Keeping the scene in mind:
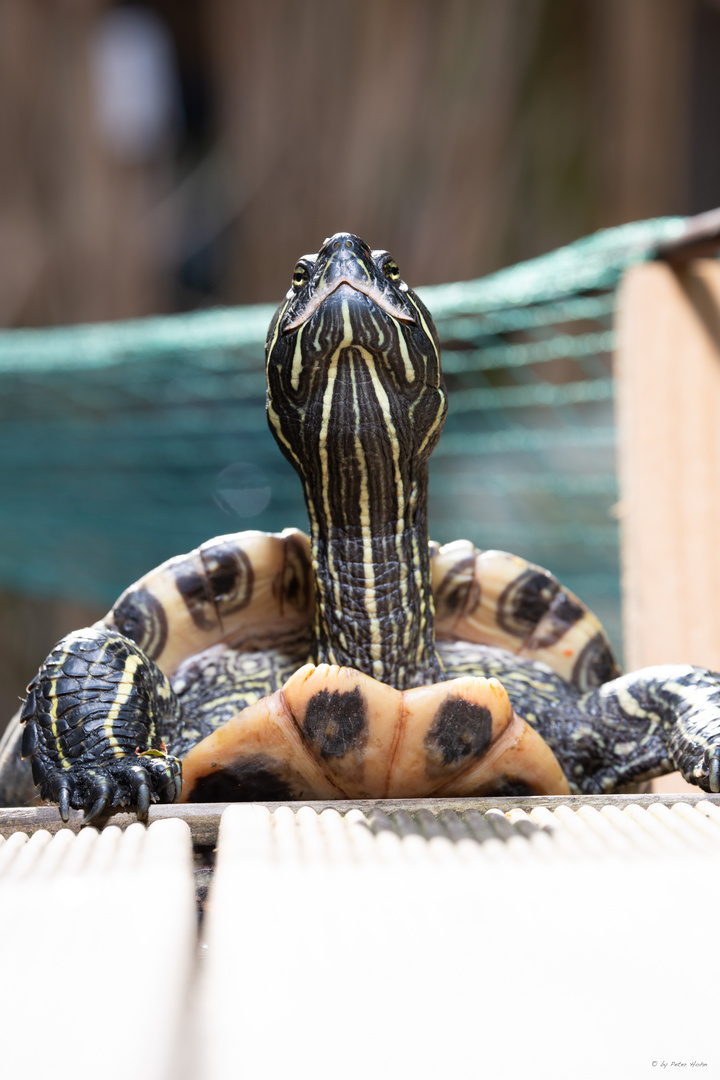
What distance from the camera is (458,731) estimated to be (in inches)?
45.3

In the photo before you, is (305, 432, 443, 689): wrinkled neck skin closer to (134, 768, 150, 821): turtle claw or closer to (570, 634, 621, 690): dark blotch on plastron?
(570, 634, 621, 690): dark blotch on plastron

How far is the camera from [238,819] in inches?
35.7

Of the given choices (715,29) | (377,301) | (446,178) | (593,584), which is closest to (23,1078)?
(377,301)

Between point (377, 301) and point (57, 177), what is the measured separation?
511 centimetres

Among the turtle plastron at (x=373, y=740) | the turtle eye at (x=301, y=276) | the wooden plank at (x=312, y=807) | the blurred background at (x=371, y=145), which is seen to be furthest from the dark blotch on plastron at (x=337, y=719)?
the blurred background at (x=371, y=145)

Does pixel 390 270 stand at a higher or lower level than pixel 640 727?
higher

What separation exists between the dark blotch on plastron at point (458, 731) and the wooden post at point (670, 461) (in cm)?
74

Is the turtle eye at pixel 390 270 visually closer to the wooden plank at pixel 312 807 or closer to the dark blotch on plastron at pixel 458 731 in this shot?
the dark blotch on plastron at pixel 458 731

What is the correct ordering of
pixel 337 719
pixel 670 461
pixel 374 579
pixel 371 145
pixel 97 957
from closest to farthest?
pixel 97 957
pixel 337 719
pixel 374 579
pixel 670 461
pixel 371 145

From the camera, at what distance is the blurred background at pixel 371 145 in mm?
5355

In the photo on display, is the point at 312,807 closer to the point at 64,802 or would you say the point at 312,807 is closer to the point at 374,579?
the point at 64,802

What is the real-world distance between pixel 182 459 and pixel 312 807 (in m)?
3.44

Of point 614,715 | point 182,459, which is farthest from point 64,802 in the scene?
point 182,459

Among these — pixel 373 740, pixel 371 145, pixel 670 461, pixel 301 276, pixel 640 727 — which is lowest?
pixel 640 727
